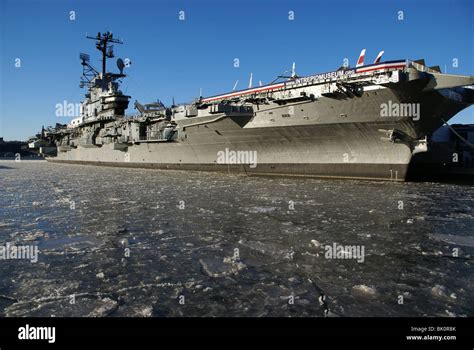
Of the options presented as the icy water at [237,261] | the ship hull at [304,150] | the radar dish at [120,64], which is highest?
the radar dish at [120,64]

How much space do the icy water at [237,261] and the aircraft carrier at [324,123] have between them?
242 inches

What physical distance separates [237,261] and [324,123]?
12.0m

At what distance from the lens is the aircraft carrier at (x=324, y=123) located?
47.6 feet

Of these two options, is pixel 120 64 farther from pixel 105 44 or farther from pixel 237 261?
pixel 237 261

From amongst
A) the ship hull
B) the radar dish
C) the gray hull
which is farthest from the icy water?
the radar dish

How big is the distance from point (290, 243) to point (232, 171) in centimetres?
1527

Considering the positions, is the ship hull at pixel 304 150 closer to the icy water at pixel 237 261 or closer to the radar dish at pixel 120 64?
the icy water at pixel 237 261

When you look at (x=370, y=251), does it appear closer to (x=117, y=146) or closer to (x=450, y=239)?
(x=450, y=239)

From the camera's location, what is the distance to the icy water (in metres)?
3.69

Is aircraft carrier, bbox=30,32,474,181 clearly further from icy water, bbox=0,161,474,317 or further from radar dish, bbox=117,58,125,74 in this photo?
radar dish, bbox=117,58,125,74

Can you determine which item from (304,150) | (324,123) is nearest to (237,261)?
(324,123)

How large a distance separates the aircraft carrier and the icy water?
6158 millimetres

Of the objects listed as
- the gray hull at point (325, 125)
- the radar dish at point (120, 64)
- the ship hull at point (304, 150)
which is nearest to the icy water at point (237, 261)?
the gray hull at point (325, 125)
